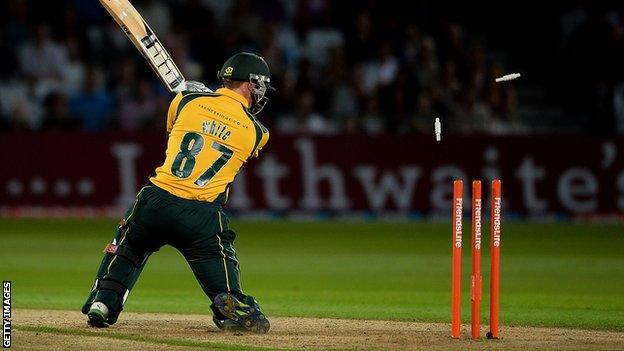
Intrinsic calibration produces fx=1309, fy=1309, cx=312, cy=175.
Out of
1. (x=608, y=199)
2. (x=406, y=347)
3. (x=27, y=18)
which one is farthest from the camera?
(x=27, y=18)

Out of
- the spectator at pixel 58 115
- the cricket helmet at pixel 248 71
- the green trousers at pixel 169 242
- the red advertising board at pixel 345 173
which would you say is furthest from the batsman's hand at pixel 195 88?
the spectator at pixel 58 115

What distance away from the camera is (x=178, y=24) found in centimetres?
2178

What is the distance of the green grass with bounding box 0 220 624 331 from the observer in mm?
10922

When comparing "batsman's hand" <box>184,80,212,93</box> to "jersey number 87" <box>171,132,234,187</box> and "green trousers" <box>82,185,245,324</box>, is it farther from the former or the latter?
"green trousers" <box>82,185,245,324</box>

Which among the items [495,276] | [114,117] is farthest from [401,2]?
[495,276]

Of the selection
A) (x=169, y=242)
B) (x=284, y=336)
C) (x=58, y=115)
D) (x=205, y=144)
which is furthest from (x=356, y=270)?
(x=58, y=115)

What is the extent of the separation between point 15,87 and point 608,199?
366 inches

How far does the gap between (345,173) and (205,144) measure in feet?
37.1

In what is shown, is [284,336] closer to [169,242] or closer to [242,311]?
[242,311]

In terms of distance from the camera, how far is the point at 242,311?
8.66 meters

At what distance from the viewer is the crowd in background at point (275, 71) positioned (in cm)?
2028

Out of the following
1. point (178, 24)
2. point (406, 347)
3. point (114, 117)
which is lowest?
point (406, 347)

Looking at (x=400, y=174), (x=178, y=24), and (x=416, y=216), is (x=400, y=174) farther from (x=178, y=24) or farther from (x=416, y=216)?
(x=178, y=24)

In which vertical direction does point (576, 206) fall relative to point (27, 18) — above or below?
below
